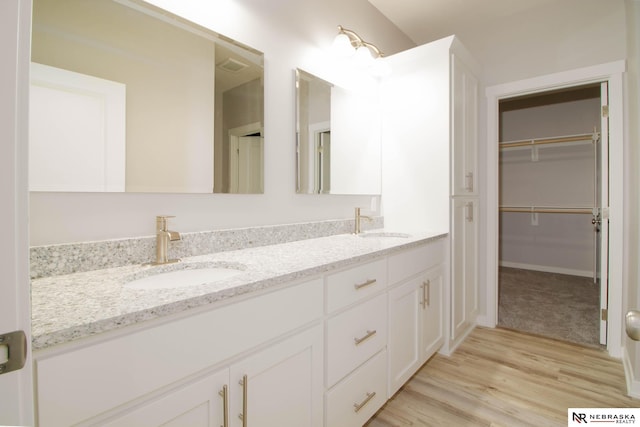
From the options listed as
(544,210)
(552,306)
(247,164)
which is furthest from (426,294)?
(544,210)

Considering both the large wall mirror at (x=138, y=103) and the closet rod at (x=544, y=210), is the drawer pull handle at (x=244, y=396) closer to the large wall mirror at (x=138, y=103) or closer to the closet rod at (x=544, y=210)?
the large wall mirror at (x=138, y=103)

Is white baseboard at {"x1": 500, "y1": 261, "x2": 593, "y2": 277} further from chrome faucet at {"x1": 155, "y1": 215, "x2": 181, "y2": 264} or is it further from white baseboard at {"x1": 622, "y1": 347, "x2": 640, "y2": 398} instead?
chrome faucet at {"x1": 155, "y1": 215, "x2": 181, "y2": 264}

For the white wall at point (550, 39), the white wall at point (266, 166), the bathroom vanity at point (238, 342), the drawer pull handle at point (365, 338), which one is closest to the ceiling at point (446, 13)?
the white wall at point (550, 39)

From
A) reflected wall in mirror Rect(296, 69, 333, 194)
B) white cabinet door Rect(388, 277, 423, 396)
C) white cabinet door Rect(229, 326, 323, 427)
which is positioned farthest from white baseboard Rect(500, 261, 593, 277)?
white cabinet door Rect(229, 326, 323, 427)

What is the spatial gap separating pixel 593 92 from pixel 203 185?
4.86 meters

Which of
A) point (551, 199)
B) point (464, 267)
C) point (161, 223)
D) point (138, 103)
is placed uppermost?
point (138, 103)

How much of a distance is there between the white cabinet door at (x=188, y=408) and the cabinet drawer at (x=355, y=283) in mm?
467

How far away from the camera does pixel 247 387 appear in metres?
0.87

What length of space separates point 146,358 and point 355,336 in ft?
2.70

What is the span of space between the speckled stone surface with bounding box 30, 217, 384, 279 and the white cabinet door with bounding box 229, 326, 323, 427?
1.86 feet

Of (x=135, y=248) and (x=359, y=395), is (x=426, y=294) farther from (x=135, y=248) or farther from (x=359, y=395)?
(x=135, y=248)

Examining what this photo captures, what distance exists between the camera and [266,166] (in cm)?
162

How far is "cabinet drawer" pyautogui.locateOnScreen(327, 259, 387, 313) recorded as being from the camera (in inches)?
45.9

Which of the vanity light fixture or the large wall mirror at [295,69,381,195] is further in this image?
the vanity light fixture
